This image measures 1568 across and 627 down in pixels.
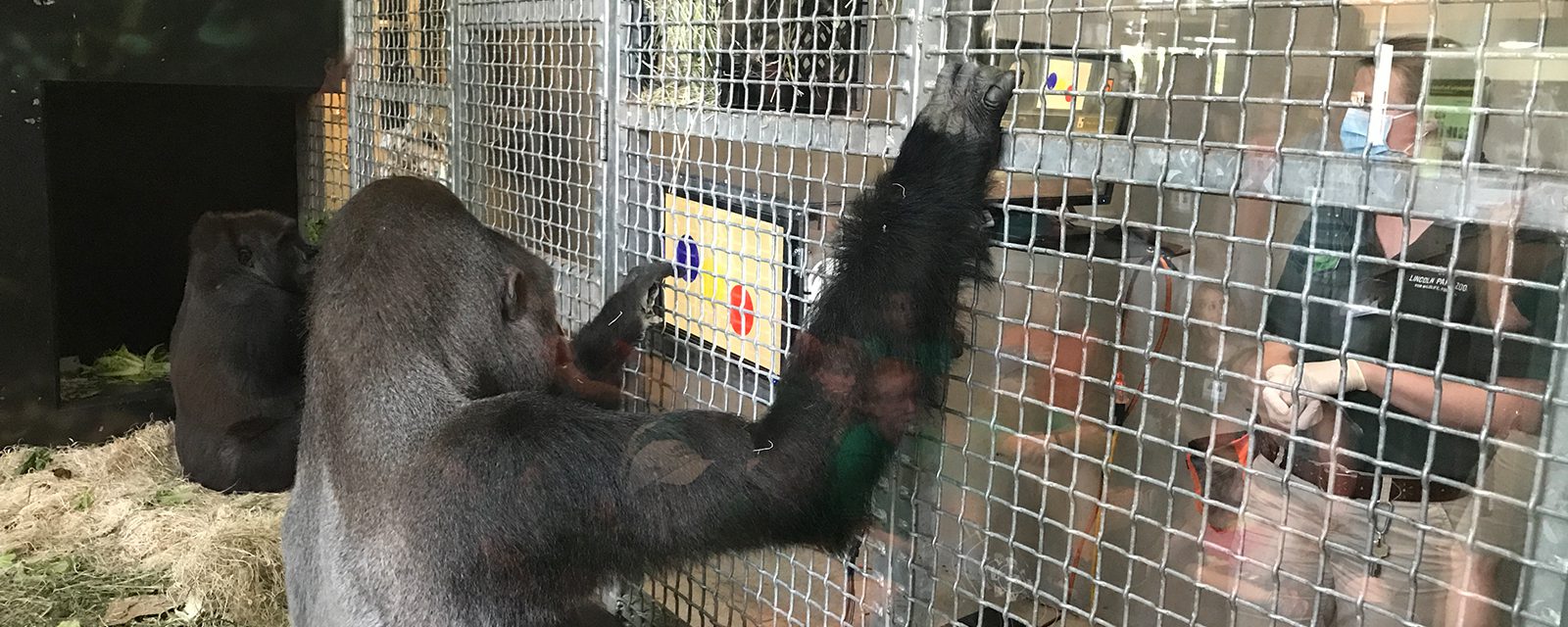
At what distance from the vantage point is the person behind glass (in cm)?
138

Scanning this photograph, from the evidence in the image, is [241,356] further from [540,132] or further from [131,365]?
[131,365]

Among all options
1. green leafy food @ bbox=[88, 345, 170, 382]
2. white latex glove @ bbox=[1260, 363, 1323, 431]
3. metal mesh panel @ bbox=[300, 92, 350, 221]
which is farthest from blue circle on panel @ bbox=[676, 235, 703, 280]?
green leafy food @ bbox=[88, 345, 170, 382]

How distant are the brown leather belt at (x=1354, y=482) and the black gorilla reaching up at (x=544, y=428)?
63 centimetres

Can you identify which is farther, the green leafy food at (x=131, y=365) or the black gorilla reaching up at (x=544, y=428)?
the green leafy food at (x=131, y=365)

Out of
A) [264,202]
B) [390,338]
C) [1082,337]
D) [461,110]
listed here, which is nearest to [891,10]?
[1082,337]

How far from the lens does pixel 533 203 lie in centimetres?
358

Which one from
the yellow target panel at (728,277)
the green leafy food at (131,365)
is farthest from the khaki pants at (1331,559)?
the green leafy food at (131,365)

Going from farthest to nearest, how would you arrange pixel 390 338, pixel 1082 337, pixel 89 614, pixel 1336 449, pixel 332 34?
pixel 332 34, pixel 89 614, pixel 390 338, pixel 1082 337, pixel 1336 449

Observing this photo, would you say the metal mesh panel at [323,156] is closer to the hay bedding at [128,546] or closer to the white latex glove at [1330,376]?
the hay bedding at [128,546]

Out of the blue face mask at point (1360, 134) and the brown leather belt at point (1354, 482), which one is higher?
the blue face mask at point (1360, 134)

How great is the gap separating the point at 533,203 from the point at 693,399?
3.39ft

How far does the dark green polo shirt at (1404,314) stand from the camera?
1.34 metres

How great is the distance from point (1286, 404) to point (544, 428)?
4.57 feet

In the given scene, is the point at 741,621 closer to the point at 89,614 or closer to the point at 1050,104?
the point at 1050,104
